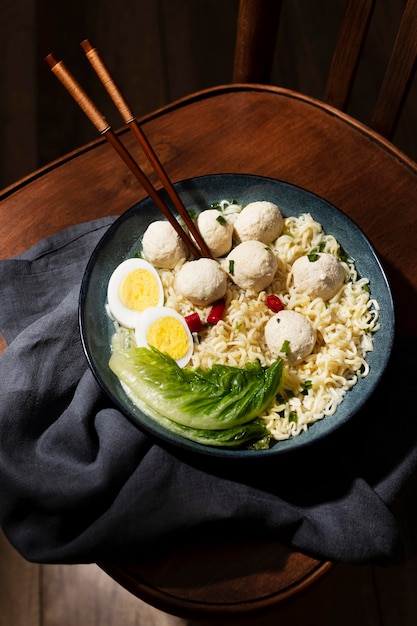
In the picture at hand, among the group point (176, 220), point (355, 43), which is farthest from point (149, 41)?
point (176, 220)

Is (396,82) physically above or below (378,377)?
above

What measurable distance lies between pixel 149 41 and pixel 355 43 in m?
1.71

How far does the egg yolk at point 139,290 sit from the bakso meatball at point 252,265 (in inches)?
6.9

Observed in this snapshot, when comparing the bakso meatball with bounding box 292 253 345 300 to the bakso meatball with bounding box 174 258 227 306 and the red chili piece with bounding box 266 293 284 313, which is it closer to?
the red chili piece with bounding box 266 293 284 313

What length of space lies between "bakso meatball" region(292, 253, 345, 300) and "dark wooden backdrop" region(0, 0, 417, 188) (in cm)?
164

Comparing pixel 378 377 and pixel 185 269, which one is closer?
pixel 378 377

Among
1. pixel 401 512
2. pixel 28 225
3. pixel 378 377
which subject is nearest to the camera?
pixel 378 377

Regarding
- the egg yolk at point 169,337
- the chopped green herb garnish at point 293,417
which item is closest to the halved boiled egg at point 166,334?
the egg yolk at point 169,337

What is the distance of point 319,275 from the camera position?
4.56 feet

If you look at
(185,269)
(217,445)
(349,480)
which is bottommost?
(349,480)

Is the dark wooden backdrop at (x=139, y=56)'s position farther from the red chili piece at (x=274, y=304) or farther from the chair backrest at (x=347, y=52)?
the red chili piece at (x=274, y=304)

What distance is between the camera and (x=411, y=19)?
1470 mm

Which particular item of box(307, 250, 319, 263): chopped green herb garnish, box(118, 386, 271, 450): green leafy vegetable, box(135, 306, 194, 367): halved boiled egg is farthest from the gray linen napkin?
box(307, 250, 319, 263): chopped green herb garnish

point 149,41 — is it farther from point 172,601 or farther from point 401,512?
point 172,601
